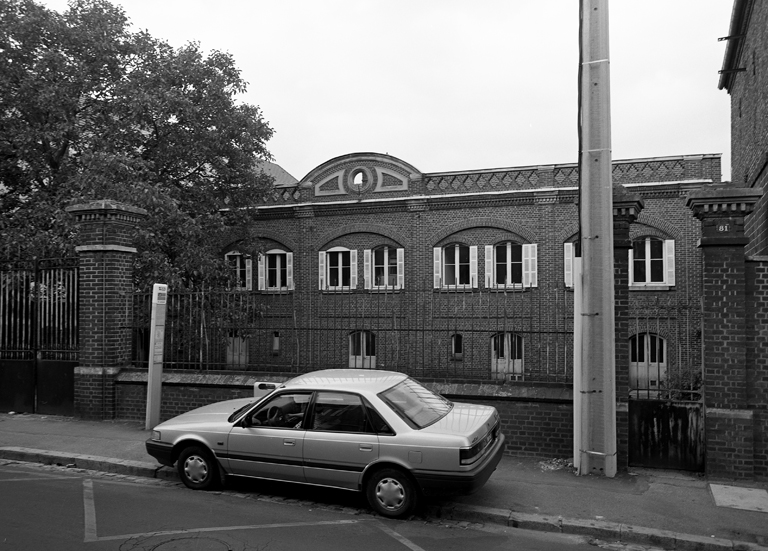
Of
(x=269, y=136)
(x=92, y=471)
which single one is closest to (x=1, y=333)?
(x=92, y=471)

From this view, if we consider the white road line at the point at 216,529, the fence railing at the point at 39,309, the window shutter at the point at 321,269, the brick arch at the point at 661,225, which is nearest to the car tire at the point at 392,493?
the white road line at the point at 216,529

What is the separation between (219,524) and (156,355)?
4769 millimetres

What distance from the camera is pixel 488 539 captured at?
19.2ft

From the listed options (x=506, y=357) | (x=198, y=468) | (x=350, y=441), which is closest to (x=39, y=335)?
(x=198, y=468)

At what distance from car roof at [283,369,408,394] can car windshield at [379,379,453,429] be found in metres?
0.10

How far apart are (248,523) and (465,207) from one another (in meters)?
19.4

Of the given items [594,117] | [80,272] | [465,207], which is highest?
[465,207]

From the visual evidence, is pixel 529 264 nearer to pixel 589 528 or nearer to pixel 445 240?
pixel 445 240

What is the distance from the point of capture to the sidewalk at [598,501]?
231 inches

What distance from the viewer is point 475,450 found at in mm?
6172

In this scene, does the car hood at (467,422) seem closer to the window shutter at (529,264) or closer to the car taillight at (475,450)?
the car taillight at (475,450)

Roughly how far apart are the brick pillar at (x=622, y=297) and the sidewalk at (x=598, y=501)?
680 millimetres

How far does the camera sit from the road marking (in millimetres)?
5520

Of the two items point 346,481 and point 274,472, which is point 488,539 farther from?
point 274,472
